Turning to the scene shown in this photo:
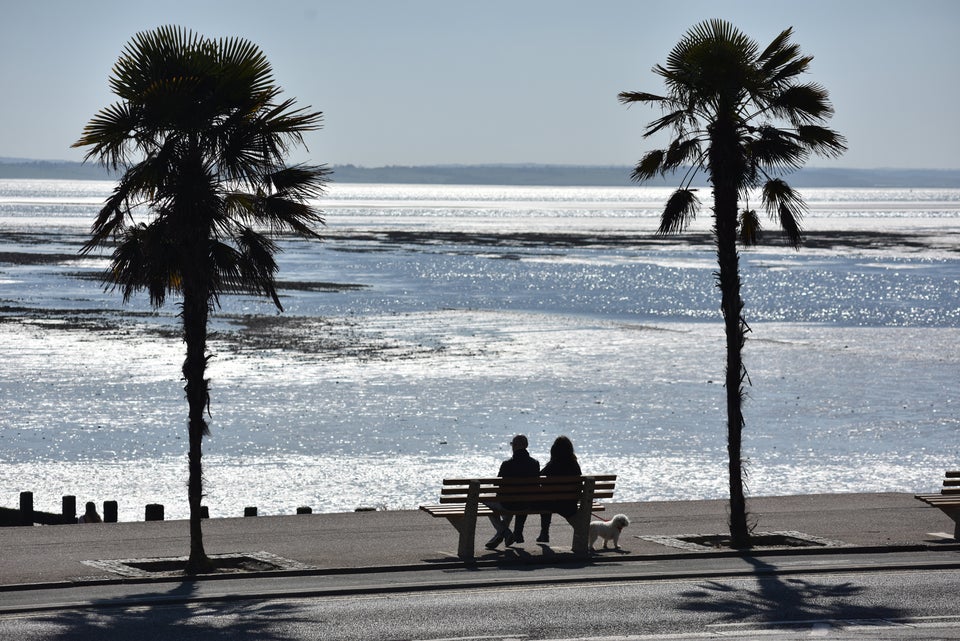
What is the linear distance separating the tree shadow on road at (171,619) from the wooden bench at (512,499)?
9.70ft

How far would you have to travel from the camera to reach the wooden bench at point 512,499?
1513 centimetres

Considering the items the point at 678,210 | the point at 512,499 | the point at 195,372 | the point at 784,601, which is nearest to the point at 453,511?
the point at 512,499

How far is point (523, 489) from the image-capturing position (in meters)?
15.4

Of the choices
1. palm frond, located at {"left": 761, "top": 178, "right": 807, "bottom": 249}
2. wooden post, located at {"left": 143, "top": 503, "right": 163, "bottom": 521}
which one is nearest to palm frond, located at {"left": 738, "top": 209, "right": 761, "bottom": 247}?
palm frond, located at {"left": 761, "top": 178, "right": 807, "bottom": 249}

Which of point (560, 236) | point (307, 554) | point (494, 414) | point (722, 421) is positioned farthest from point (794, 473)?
point (560, 236)

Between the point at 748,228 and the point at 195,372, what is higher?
the point at 748,228

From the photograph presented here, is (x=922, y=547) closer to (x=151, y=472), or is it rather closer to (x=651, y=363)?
(x=151, y=472)

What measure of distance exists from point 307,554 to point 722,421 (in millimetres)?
21488

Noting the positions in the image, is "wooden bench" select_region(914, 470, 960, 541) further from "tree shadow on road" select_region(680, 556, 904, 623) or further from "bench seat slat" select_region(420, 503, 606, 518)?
"bench seat slat" select_region(420, 503, 606, 518)

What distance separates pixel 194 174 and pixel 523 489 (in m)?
5.33

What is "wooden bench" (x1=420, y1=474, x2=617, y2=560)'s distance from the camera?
596 inches

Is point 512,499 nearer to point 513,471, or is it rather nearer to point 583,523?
point 513,471

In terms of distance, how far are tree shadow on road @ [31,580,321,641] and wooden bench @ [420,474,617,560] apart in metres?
2.96

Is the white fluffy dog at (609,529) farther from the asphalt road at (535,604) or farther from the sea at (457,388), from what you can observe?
the sea at (457,388)
